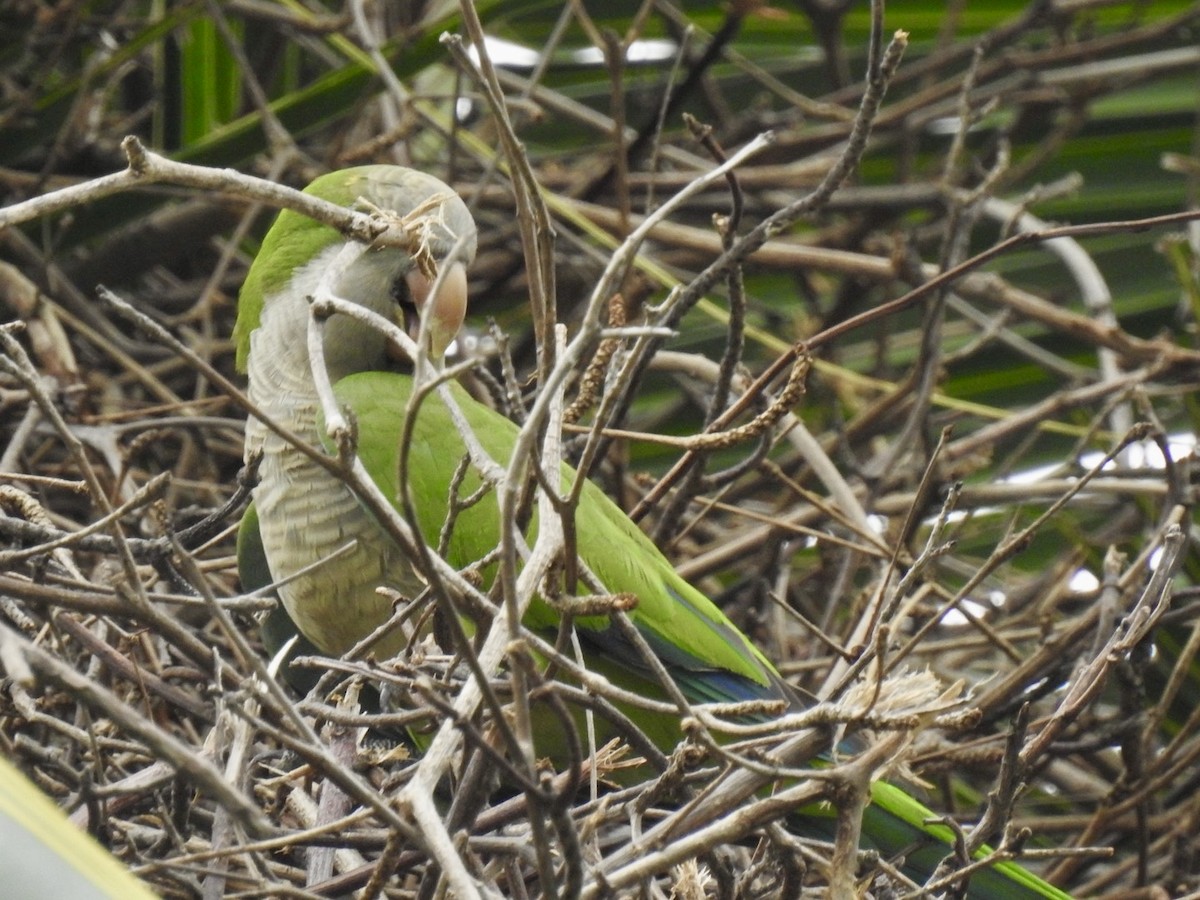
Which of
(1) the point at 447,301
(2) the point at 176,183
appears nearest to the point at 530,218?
(2) the point at 176,183

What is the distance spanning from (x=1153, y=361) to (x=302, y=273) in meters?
1.76

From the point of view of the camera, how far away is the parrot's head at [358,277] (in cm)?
252

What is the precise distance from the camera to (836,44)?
146 inches

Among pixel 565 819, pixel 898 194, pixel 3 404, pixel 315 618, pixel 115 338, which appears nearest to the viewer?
pixel 565 819

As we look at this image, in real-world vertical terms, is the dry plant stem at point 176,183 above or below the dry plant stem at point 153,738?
above

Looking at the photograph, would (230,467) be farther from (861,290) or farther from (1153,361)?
(1153,361)

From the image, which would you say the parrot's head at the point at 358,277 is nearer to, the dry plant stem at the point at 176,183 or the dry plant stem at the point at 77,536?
the dry plant stem at the point at 176,183

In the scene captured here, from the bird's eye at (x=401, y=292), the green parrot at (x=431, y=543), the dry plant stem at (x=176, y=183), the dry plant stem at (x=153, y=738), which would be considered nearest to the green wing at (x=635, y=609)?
the green parrot at (x=431, y=543)

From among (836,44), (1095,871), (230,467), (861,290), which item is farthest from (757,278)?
(1095,871)

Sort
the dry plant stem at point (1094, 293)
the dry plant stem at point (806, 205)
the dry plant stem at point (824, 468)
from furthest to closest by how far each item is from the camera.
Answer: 1. the dry plant stem at point (1094, 293)
2. the dry plant stem at point (824, 468)
3. the dry plant stem at point (806, 205)

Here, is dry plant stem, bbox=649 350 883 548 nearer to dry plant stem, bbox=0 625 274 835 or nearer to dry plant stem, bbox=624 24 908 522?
dry plant stem, bbox=624 24 908 522

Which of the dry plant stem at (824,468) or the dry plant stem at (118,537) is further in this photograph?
the dry plant stem at (824,468)

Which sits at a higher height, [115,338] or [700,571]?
[115,338]

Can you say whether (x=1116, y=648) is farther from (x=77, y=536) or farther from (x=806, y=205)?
(x=77, y=536)
